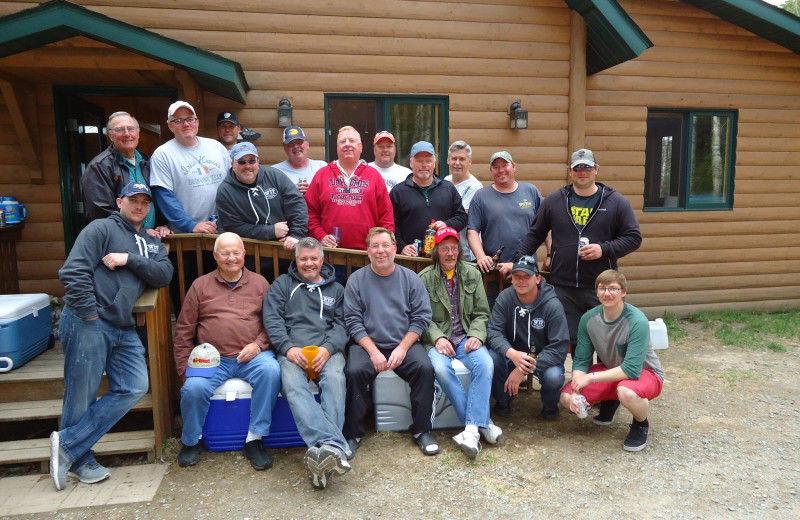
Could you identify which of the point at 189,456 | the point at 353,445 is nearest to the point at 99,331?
the point at 189,456

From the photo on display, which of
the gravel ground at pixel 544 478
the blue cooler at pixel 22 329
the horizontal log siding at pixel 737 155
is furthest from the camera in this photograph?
the horizontal log siding at pixel 737 155

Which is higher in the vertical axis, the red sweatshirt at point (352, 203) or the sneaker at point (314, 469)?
the red sweatshirt at point (352, 203)

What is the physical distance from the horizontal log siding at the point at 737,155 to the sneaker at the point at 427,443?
4.28 metres

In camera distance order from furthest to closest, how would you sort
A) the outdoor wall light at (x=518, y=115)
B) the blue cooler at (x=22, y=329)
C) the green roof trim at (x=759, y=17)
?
the green roof trim at (x=759, y=17) → the outdoor wall light at (x=518, y=115) → the blue cooler at (x=22, y=329)

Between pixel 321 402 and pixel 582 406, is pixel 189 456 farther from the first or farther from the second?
pixel 582 406

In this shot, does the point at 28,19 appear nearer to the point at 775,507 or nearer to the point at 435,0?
the point at 435,0

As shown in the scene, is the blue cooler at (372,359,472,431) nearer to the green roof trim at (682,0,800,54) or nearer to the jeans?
the jeans

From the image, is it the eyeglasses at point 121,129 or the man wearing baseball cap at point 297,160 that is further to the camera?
the man wearing baseball cap at point 297,160

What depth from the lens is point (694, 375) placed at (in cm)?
495

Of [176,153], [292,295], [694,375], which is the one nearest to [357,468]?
[292,295]

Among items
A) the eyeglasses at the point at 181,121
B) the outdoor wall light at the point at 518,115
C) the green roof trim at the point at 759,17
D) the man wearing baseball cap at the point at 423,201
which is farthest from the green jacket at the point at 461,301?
the green roof trim at the point at 759,17

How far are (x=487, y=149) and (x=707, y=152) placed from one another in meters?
3.13

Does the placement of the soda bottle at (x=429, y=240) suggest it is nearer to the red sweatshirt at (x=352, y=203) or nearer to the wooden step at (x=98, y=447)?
the red sweatshirt at (x=352, y=203)

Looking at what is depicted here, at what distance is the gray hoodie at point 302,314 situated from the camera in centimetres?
355
